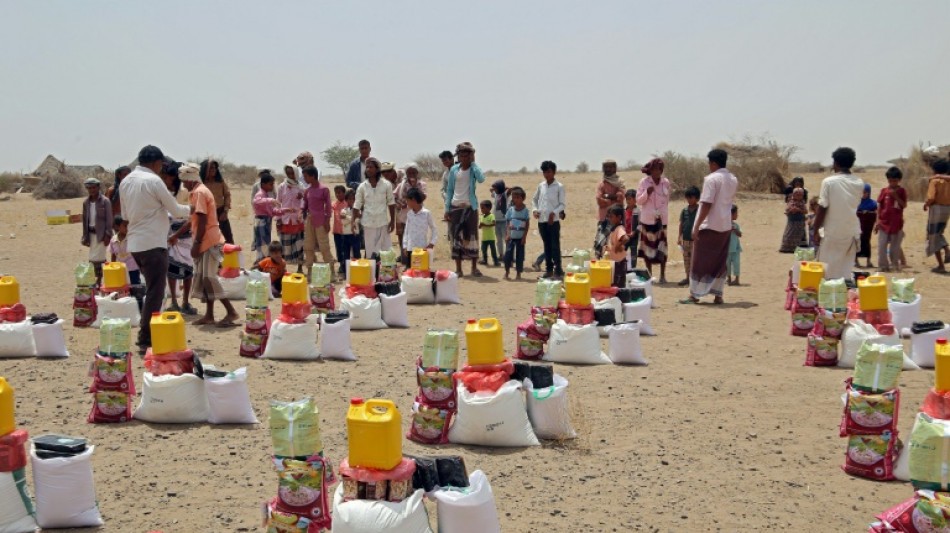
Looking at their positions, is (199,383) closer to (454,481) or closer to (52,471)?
(52,471)

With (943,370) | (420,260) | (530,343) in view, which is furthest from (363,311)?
(943,370)

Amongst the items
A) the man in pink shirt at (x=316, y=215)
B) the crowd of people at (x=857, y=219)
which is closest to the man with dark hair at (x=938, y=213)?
the crowd of people at (x=857, y=219)

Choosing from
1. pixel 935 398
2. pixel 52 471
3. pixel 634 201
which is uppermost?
pixel 634 201

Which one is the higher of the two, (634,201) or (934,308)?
(634,201)

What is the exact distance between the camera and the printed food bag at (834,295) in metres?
7.85

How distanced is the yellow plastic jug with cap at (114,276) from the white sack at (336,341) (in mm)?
2933

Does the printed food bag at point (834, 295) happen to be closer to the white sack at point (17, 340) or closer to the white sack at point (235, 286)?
the white sack at point (235, 286)

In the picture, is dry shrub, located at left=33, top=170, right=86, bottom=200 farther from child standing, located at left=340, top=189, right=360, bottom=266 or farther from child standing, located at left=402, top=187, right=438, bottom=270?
child standing, located at left=402, top=187, right=438, bottom=270

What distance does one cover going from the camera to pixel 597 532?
450 centimetres

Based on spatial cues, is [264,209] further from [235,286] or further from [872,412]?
[872,412]

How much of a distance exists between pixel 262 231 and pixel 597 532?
10317 millimetres

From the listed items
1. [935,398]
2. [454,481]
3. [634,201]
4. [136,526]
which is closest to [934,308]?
[634,201]

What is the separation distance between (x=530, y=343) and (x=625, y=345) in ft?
2.90

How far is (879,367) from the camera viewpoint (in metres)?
5.27
